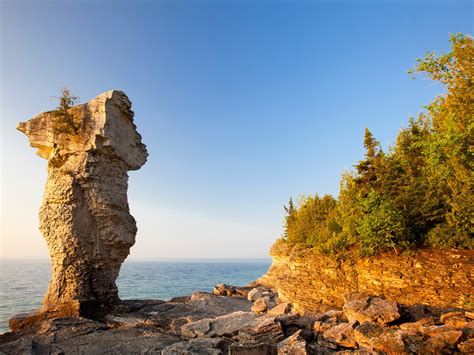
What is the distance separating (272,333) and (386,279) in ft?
23.5

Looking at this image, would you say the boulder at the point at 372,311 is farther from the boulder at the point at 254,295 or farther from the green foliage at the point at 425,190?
the boulder at the point at 254,295

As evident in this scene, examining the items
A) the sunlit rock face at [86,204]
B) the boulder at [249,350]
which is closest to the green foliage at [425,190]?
the boulder at [249,350]

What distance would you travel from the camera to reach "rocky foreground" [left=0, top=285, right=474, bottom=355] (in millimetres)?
6878

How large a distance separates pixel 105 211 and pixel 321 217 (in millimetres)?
15035

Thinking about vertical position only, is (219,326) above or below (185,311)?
above

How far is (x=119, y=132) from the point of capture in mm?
16219

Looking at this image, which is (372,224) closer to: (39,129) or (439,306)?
(439,306)

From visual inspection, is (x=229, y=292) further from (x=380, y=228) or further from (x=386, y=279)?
(x=380, y=228)

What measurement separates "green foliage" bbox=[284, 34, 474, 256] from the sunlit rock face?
480 inches

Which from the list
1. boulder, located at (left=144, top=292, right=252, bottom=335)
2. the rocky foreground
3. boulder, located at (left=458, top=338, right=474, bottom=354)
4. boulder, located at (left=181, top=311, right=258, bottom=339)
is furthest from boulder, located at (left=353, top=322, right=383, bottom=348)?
boulder, located at (left=144, top=292, right=252, bottom=335)

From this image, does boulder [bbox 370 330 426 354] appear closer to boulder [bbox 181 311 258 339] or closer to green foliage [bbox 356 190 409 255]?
boulder [bbox 181 311 258 339]

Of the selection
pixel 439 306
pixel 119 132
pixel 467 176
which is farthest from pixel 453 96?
pixel 119 132

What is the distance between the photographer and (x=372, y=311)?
9.37m

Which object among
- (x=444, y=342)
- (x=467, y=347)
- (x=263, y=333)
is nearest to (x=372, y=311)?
(x=444, y=342)
